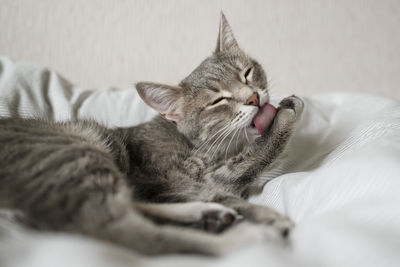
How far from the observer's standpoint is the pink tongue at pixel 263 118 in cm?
117

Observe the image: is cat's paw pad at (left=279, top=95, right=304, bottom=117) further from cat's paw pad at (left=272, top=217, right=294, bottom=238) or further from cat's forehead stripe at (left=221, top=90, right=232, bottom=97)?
cat's paw pad at (left=272, top=217, right=294, bottom=238)

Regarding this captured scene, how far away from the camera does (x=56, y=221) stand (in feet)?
2.10

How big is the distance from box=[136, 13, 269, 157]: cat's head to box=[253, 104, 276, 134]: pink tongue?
2 centimetres

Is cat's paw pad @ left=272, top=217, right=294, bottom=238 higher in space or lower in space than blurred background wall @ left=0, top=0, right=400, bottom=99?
lower

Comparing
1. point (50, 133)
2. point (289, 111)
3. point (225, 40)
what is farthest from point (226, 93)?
point (50, 133)

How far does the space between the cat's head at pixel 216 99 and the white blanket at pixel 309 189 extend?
28 centimetres

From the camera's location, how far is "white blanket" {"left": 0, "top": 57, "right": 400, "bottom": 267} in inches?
21.3

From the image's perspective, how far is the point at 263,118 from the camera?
1175 millimetres

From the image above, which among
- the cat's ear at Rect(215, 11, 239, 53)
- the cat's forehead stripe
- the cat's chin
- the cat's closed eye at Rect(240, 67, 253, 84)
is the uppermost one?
the cat's ear at Rect(215, 11, 239, 53)

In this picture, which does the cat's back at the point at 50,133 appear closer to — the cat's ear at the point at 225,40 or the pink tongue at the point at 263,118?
the pink tongue at the point at 263,118

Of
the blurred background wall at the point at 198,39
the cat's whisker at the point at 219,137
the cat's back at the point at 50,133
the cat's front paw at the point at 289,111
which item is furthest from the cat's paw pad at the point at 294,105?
the blurred background wall at the point at 198,39

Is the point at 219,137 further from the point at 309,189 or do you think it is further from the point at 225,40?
the point at 225,40

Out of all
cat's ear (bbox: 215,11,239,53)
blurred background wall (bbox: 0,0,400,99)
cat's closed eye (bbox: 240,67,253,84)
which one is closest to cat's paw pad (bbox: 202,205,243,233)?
cat's closed eye (bbox: 240,67,253,84)

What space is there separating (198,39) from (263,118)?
4.04ft
